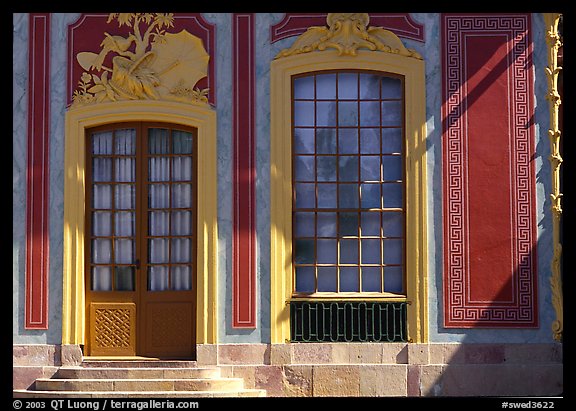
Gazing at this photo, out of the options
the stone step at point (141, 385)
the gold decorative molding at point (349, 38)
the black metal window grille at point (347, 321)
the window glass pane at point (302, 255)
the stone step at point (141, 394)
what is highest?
the gold decorative molding at point (349, 38)

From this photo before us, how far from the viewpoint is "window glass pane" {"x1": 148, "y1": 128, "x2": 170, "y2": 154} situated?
1638cm

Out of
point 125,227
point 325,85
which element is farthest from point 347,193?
point 125,227

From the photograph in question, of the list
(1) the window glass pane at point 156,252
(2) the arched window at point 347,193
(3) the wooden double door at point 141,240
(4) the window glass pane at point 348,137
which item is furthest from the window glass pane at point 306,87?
(1) the window glass pane at point 156,252

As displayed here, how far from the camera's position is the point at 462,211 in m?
16.1

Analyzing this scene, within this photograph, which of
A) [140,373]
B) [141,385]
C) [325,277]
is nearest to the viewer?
[141,385]

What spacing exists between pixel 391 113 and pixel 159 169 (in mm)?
2867

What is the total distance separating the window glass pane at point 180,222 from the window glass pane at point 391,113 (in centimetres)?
263

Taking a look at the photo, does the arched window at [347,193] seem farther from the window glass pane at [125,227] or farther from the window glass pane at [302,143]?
the window glass pane at [125,227]

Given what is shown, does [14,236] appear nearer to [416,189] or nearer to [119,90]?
[119,90]

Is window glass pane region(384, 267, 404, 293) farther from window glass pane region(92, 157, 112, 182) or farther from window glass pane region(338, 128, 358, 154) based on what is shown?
window glass pane region(92, 157, 112, 182)

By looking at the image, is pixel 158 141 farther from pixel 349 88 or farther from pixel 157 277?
pixel 349 88

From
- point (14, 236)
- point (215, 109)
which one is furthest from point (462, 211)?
point (14, 236)

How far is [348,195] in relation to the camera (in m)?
16.2

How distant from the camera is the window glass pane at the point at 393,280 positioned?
1617cm
